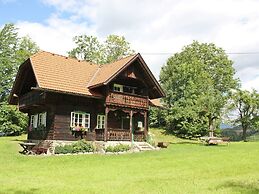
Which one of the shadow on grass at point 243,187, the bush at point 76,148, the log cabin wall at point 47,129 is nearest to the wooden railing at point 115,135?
the bush at point 76,148

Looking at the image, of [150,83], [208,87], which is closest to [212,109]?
[208,87]

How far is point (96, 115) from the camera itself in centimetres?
2956

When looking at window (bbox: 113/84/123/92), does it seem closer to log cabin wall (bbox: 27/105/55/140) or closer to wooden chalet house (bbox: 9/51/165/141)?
wooden chalet house (bbox: 9/51/165/141)

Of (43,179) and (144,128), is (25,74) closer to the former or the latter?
(144,128)

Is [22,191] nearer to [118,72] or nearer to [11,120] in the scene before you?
[118,72]

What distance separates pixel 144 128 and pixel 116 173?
15869mm

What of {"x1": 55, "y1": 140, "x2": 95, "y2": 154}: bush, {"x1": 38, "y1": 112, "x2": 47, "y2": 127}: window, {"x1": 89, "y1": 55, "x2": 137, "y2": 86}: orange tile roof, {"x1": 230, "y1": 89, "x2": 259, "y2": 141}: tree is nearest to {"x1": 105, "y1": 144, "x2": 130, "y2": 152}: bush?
{"x1": 55, "y1": 140, "x2": 95, "y2": 154}: bush

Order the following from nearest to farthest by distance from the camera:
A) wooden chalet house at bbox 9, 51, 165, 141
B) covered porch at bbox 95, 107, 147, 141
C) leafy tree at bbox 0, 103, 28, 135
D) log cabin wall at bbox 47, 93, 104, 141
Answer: log cabin wall at bbox 47, 93, 104, 141 → wooden chalet house at bbox 9, 51, 165, 141 → covered porch at bbox 95, 107, 147, 141 → leafy tree at bbox 0, 103, 28, 135

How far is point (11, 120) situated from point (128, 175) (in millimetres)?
34914

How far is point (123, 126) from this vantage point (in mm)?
31734

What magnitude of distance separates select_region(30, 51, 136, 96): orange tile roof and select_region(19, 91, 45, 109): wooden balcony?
1619 mm

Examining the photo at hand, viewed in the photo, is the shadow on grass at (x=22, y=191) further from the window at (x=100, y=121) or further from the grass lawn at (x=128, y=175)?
the window at (x=100, y=121)

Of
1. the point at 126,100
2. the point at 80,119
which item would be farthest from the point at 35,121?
the point at 126,100

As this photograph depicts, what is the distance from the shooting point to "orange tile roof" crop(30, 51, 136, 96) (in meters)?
26.4
